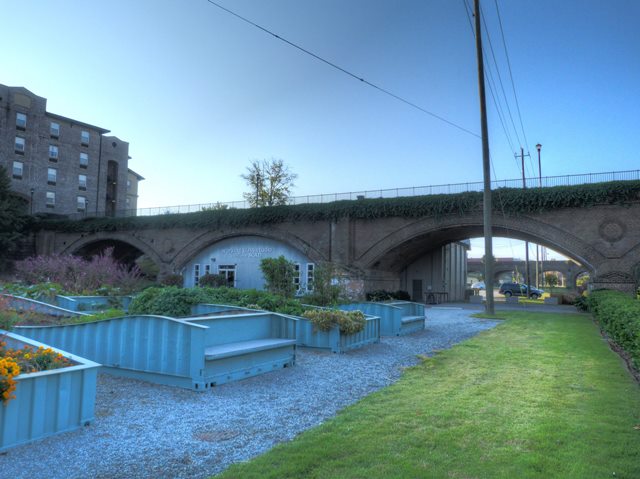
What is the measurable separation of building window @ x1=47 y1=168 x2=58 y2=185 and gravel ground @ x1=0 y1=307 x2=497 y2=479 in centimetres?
5214

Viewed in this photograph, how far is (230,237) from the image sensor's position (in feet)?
124

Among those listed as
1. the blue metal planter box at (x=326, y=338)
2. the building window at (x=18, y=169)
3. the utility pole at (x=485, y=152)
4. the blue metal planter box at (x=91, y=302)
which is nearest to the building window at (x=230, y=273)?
the utility pole at (x=485, y=152)

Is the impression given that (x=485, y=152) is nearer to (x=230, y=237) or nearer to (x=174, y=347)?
(x=174, y=347)

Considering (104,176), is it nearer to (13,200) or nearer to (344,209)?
(13,200)

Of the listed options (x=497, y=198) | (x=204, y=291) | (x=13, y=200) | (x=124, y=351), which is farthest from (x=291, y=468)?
(x=13, y=200)

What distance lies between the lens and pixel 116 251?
160ft

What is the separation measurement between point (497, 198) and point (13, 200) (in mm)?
42379

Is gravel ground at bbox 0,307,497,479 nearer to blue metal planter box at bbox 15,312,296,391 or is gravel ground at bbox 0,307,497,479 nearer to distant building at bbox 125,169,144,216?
blue metal planter box at bbox 15,312,296,391

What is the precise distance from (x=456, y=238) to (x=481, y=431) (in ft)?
103

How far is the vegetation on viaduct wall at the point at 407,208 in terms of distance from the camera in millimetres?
25188

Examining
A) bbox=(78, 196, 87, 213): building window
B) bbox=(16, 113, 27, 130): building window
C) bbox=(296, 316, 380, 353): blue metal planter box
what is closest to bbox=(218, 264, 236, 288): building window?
bbox=(78, 196, 87, 213): building window

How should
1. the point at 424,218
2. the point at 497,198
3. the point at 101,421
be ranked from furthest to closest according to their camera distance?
the point at 424,218 → the point at 497,198 → the point at 101,421

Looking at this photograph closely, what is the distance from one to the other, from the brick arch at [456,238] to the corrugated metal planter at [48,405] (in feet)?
86.7

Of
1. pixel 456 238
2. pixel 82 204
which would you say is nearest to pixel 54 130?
pixel 82 204
